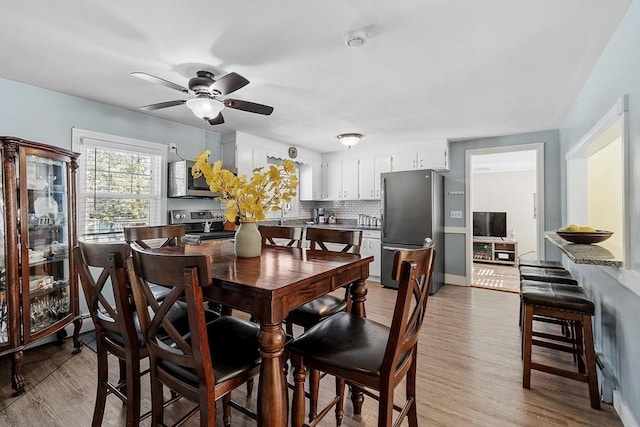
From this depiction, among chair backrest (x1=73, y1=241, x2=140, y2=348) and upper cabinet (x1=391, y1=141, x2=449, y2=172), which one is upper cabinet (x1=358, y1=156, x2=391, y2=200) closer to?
upper cabinet (x1=391, y1=141, x2=449, y2=172)

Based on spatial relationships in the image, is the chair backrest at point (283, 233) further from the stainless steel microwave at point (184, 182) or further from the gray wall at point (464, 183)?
the gray wall at point (464, 183)

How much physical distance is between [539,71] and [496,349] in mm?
2329

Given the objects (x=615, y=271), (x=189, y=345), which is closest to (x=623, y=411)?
(x=615, y=271)

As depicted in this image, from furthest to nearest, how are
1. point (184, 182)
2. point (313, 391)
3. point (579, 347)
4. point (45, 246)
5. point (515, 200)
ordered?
point (515, 200) < point (184, 182) < point (45, 246) < point (579, 347) < point (313, 391)

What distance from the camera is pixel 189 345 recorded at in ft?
4.10

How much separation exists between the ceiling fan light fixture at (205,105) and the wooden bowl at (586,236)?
2.59 metres

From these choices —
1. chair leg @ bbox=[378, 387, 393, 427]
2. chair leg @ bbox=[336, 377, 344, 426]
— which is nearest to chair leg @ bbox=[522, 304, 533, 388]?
chair leg @ bbox=[336, 377, 344, 426]

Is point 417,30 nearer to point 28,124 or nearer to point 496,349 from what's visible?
point 496,349

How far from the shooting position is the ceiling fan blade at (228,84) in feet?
6.63

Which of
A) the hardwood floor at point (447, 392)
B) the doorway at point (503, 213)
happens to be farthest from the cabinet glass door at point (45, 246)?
the doorway at point (503, 213)

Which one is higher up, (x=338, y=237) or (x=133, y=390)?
(x=338, y=237)

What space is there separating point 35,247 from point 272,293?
2529 millimetres

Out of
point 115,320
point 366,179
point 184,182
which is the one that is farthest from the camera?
point 366,179

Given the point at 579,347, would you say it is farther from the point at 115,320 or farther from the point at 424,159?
the point at 424,159
